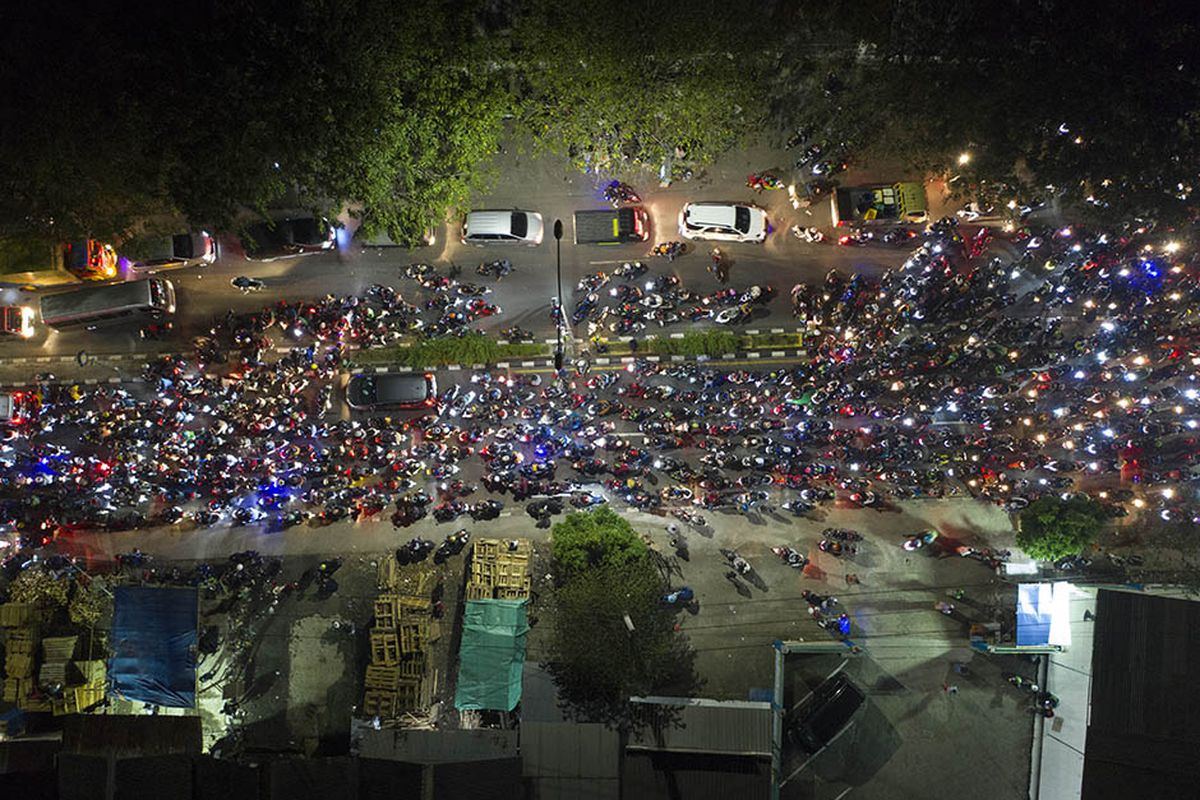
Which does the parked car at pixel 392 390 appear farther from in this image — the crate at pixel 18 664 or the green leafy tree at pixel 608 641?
the crate at pixel 18 664

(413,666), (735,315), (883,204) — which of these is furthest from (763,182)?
(413,666)

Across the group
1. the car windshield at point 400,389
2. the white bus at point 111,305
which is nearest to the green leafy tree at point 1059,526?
the car windshield at point 400,389

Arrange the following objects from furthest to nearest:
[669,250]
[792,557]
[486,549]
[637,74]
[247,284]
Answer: [247,284], [669,250], [792,557], [486,549], [637,74]

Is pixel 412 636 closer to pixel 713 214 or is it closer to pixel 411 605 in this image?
pixel 411 605

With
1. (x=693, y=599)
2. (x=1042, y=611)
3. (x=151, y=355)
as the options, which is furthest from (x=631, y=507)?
(x=151, y=355)

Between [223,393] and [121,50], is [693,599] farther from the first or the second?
[121,50]
